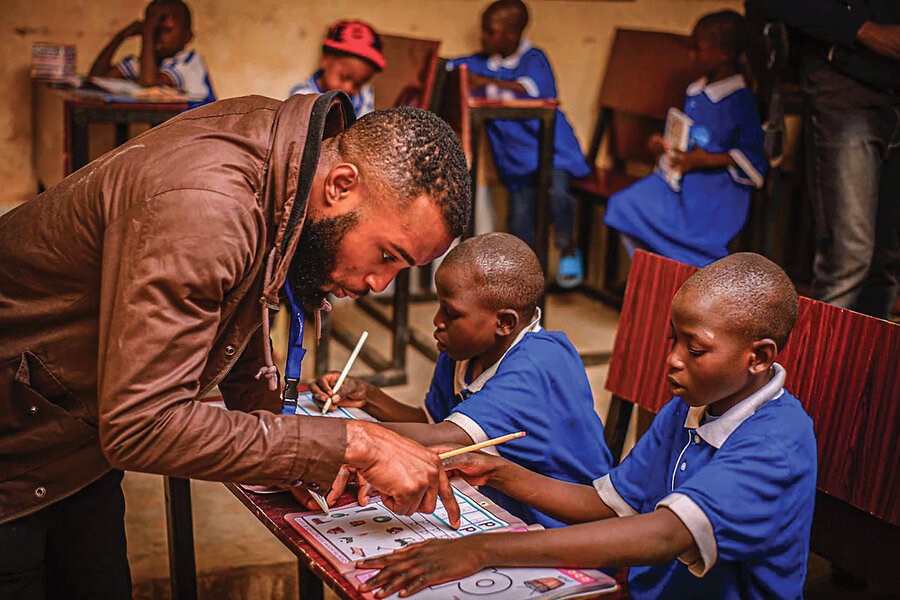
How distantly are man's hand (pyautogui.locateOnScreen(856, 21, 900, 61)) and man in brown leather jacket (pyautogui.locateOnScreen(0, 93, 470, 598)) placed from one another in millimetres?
2278

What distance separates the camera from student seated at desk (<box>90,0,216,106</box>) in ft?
16.2

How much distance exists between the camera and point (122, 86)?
4.49 meters

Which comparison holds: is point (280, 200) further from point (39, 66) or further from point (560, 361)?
point (39, 66)

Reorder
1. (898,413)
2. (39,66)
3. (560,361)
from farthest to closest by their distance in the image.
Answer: (39,66) → (560,361) → (898,413)

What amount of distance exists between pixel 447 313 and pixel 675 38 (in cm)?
374

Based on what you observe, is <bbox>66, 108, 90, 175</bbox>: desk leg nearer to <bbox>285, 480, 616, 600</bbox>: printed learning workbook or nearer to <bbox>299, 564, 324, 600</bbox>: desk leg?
<bbox>299, 564, 324, 600</bbox>: desk leg

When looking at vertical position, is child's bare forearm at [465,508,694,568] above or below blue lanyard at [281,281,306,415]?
below

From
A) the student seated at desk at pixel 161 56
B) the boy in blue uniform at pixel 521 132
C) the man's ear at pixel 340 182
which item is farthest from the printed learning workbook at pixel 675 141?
the man's ear at pixel 340 182

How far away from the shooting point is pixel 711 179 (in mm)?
4980

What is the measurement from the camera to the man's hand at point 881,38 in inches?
134

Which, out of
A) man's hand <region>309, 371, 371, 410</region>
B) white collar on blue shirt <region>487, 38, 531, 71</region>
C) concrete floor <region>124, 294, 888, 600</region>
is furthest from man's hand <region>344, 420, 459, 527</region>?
white collar on blue shirt <region>487, 38, 531, 71</region>

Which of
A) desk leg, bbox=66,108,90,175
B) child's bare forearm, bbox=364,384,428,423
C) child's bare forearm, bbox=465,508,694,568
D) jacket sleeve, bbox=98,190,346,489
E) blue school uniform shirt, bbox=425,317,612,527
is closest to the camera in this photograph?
jacket sleeve, bbox=98,190,346,489

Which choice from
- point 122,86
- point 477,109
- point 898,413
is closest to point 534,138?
point 477,109

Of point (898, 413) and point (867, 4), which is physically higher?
point (867, 4)
